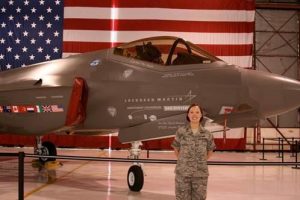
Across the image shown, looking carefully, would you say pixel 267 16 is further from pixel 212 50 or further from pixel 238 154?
pixel 238 154

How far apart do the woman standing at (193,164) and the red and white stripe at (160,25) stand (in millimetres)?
12354

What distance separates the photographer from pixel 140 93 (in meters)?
6.88

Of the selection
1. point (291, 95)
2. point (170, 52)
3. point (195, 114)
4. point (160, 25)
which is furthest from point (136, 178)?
point (160, 25)

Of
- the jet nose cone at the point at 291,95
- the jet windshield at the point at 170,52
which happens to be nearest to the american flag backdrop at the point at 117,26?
the jet windshield at the point at 170,52

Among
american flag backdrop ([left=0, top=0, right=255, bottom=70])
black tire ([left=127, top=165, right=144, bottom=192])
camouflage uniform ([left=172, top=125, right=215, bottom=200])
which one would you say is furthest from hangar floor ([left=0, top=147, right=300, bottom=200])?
american flag backdrop ([left=0, top=0, right=255, bottom=70])

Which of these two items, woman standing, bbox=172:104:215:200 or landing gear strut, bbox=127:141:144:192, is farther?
landing gear strut, bbox=127:141:144:192

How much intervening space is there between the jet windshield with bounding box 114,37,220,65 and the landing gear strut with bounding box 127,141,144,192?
4.50 ft

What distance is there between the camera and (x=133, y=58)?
7199mm

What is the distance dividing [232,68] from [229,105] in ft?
2.13

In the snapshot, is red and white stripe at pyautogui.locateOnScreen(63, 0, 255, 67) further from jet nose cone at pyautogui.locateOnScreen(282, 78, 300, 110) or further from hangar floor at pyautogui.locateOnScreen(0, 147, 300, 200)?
jet nose cone at pyautogui.locateOnScreen(282, 78, 300, 110)

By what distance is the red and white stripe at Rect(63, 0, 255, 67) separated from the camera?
642 inches

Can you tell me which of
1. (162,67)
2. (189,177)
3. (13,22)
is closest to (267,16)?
(13,22)

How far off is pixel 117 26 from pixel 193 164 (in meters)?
12.9

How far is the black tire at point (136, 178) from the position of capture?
273 inches
